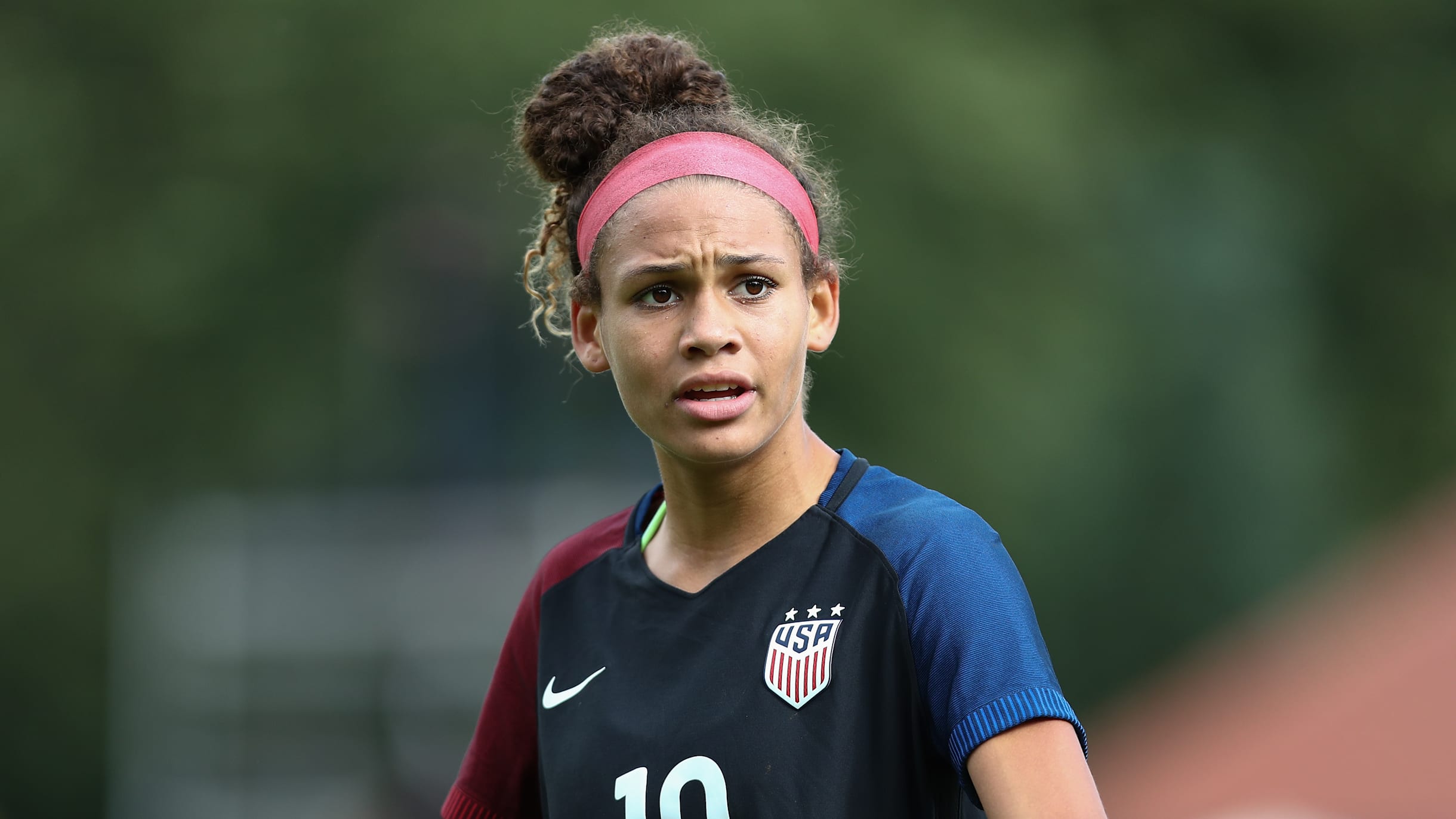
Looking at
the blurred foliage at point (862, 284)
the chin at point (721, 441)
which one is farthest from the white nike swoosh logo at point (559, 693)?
the blurred foliage at point (862, 284)

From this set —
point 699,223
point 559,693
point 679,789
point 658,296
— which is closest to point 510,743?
point 559,693

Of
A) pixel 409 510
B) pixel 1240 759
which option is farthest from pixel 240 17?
pixel 1240 759

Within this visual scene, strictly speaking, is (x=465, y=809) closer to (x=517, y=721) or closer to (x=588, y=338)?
(x=517, y=721)

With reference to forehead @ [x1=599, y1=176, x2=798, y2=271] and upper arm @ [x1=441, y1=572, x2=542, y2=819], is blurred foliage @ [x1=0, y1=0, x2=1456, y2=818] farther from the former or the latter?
forehead @ [x1=599, y1=176, x2=798, y2=271]

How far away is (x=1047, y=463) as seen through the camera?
33.6 feet

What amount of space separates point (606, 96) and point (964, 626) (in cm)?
105

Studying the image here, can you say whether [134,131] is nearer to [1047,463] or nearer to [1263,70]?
[1047,463]

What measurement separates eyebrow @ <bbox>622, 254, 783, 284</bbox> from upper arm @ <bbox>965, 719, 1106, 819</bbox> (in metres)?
0.75

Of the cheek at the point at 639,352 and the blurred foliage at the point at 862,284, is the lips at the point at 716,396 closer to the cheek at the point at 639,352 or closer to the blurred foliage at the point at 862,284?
the cheek at the point at 639,352

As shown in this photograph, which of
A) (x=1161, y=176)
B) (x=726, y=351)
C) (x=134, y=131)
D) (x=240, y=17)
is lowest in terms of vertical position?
(x=726, y=351)

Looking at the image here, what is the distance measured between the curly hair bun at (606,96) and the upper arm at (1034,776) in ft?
3.69

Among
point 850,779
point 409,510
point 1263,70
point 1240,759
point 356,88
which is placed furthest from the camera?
point 1263,70

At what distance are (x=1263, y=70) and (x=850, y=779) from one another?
10620 millimetres

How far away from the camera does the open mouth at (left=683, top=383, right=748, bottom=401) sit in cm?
229
